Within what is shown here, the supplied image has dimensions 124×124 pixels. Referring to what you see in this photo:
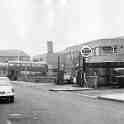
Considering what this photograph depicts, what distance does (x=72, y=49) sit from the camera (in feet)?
391

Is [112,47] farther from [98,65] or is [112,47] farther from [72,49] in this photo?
[72,49]

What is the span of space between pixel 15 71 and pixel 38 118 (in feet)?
218

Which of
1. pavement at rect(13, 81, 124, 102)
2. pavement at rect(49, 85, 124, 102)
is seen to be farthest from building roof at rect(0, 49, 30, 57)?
pavement at rect(49, 85, 124, 102)

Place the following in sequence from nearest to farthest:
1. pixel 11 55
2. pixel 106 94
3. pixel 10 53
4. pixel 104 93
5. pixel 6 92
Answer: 1. pixel 6 92
2. pixel 106 94
3. pixel 104 93
4. pixel 11 55
5. pixel 10 53

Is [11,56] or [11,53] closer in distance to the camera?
[11,56]

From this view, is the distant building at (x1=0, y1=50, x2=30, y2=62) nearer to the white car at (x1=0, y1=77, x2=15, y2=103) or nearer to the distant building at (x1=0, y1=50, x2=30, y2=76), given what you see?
the distant building at (x1=0, y1=50, x2=30, y2=76)

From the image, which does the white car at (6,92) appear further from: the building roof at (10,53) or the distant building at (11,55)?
the building roof at (10,53)

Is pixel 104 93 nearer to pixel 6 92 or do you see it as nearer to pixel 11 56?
pixel 6 92

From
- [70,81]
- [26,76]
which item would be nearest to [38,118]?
[70,81]

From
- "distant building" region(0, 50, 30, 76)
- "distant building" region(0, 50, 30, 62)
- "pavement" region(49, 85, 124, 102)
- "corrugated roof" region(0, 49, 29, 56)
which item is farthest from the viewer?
"corrugated roof" region(0, 49, 29, 56)

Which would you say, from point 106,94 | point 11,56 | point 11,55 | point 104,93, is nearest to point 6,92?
point 106,94

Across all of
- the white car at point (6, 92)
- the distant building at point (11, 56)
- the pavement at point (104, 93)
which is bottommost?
the pavement at point (104, 93)

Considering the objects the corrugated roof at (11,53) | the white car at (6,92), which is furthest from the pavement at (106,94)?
the corrugated roof at (11,53)

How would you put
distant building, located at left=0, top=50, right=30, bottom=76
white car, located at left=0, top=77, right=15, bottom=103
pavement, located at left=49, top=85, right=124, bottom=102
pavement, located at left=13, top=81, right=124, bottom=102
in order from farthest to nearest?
1. distant building, located at left=0, top=50, right=30, bottom=76
2. pavement, located at left=13, top=81, right=124, bottom=102
3. pavement, located at left=49, top=85, right=124, bottom=102
4. white car, located at left=0, top=77, right=15, bottom=103
